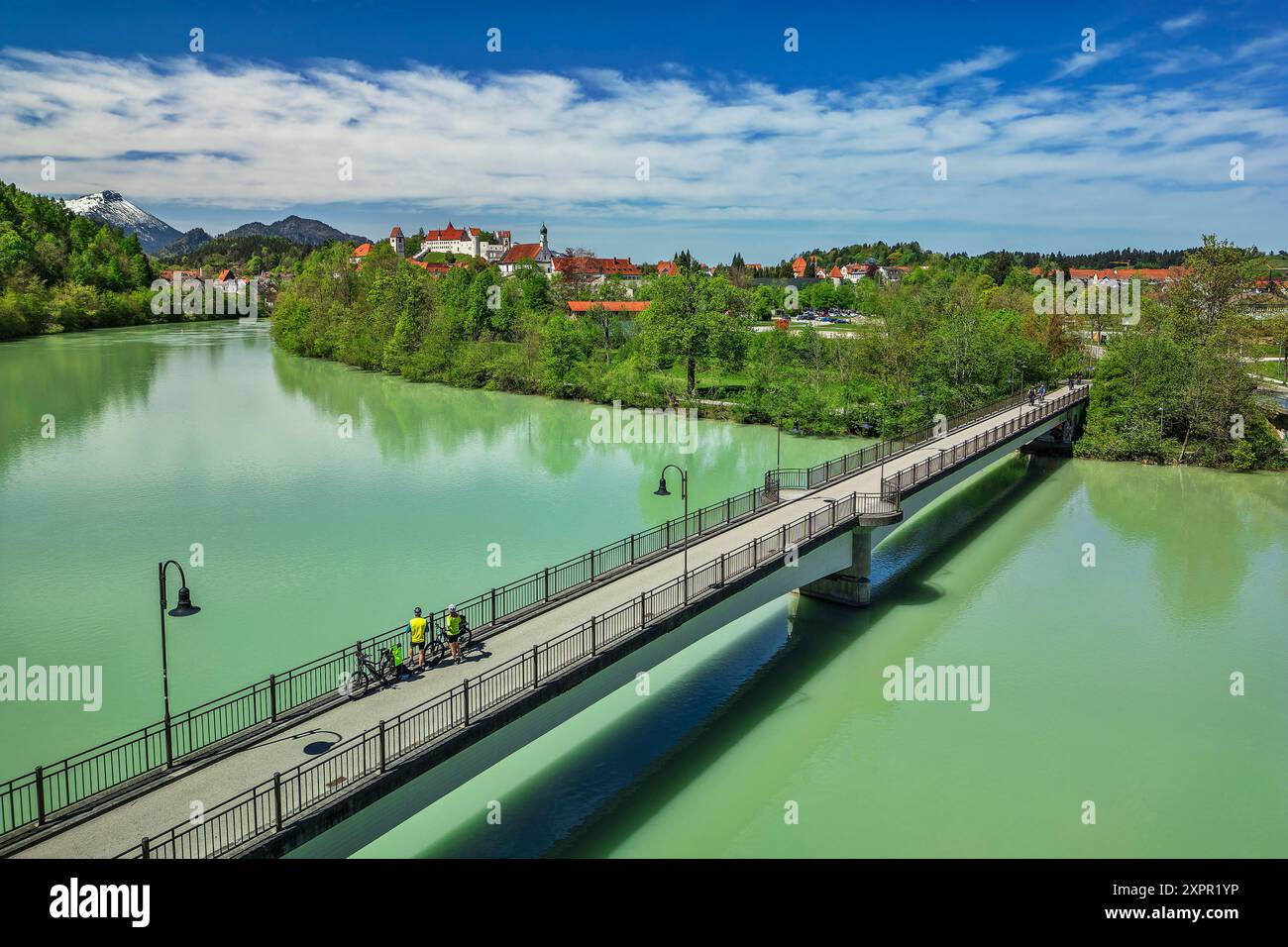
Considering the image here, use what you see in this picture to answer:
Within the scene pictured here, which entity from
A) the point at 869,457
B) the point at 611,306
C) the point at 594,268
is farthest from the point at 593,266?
the point at 869,457

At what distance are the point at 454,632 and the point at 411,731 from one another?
103 inches

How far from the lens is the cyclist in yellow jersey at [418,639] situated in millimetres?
14125

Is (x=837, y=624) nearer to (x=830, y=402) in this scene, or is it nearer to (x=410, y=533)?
(x=410, y=533)

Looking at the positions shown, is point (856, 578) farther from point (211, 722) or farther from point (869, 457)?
point (211, 722)

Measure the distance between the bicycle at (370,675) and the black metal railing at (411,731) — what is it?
1371mm

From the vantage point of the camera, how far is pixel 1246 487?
40.9 meters

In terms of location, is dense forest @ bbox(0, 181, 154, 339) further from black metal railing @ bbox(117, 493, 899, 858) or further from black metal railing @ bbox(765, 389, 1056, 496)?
black metal railing @ bbox(117, 493, 899, 858)

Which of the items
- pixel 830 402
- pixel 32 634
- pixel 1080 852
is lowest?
pixel 1080 852

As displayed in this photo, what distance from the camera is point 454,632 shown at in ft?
47.6

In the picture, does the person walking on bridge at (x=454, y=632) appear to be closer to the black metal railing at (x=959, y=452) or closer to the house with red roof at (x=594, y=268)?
the black metal railing at (x=959, y=452)

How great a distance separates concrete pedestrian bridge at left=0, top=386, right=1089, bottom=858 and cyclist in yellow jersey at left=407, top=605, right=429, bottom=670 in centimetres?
27

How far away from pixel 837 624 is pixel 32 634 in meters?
19.3
